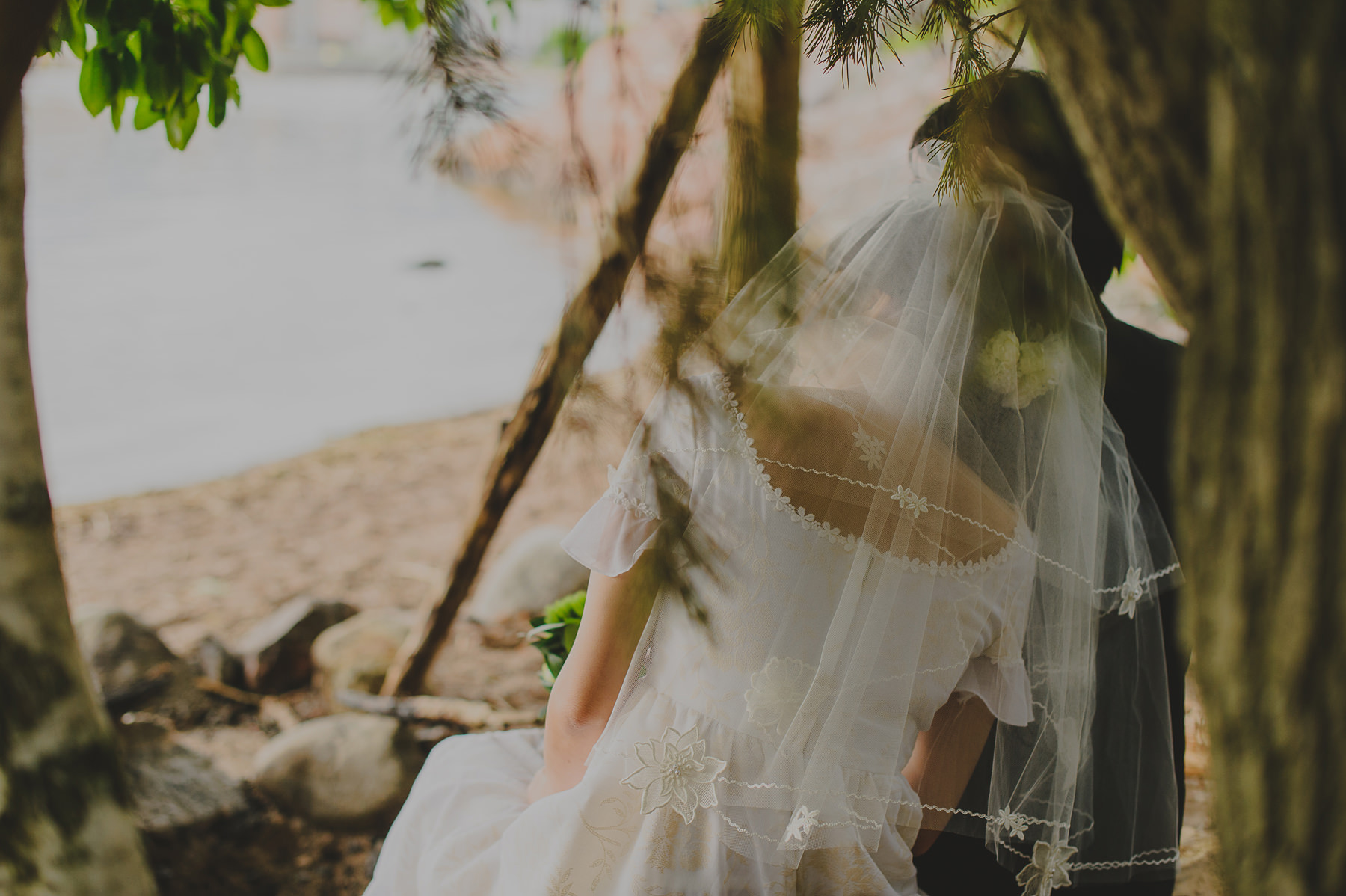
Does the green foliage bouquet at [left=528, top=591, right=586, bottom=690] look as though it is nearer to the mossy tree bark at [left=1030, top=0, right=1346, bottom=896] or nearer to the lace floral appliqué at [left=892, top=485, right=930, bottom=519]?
the lace floral appliqué at [left=892, top=485, right=930, bottom=519]

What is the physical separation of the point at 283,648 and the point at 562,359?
161 cm

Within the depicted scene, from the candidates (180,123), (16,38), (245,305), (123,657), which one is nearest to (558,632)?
(180,123)

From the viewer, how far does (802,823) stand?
1154 millimetres

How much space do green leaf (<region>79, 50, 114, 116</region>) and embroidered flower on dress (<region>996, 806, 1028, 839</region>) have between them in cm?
183

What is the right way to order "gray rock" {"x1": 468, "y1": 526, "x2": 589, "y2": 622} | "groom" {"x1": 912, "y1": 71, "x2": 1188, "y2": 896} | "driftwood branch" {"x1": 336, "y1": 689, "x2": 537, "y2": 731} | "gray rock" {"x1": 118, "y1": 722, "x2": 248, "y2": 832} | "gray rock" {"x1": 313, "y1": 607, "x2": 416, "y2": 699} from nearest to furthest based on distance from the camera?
"groom" {"x1": 912, "y1": 71, "x2": 1188, "y2": 896} → "gray rock" {"x1": 118, "y1": 722, "x2": 248, "y2": 832} → "driftwood branch" {"x1": 336, "y1": 689, "x2": 537, "y2": 731} → "gray rock" {"x1": 313, "y1": 607, "x2": 416, "y2": 699} → "gray rock" {"x1": 468, "y1": 526, "x2": 589, "y2": 622}

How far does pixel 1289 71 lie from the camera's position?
0.40 metres

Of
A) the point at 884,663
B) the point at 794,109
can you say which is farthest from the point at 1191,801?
the point at 794,109

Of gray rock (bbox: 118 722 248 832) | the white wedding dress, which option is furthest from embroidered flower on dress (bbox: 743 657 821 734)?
gray rock (bbox: 118 722 248 832)

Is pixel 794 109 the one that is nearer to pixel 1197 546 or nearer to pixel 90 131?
pixel 1197 546

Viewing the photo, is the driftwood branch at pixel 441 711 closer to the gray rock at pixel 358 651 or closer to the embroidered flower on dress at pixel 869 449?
the gray rock at pixel 358 651

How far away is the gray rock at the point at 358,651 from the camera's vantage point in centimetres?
287

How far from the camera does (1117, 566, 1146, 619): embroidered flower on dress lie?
4.49 feet

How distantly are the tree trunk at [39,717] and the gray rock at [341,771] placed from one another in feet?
6.20

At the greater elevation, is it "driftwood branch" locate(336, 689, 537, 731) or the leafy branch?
the leafy branch
